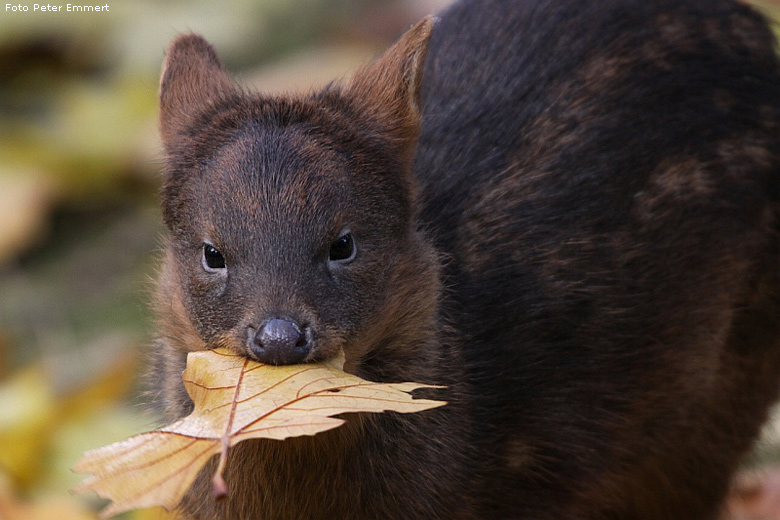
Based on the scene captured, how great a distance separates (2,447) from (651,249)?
3416mm

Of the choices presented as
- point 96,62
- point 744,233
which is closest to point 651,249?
point 744,233

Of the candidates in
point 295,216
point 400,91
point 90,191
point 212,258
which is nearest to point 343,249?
point 295,216

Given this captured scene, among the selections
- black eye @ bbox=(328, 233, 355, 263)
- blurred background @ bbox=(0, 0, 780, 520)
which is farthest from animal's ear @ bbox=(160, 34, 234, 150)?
black eye @ bbox=(328, 233, 355, 263)

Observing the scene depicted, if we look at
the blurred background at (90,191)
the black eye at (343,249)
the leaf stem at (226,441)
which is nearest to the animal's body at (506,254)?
the black eye at (343,249)

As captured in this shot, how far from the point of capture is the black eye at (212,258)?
4.82 metres

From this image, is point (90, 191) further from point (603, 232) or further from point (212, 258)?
point (212, 258)

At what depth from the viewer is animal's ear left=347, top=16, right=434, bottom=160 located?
5246mm

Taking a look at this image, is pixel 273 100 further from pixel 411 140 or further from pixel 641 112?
pixel 641 112

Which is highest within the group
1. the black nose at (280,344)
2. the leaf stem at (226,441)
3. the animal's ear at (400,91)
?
the animal's ear at (400,91)

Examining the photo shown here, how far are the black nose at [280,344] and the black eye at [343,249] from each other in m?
0.45

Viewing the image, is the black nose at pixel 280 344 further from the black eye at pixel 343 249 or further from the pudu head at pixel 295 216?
the black eye at pixel 343 249

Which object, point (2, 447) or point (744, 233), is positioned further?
point (2, 447)

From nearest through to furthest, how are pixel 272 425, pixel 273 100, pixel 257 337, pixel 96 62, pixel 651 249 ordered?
1. pixel 272 425
2. pixel 257 337
3. pixel 273 100
4. pixel 651 249
5. pixel 96 62

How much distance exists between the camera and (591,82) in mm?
5984
